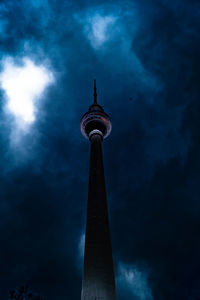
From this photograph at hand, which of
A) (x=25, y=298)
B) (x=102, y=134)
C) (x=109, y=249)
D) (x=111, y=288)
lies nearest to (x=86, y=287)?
(x=111, y=288)

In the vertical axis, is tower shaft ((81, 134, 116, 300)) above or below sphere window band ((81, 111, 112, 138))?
below

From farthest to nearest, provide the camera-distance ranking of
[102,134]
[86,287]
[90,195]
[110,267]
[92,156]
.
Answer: [102,134], [92,156], [90,195], [110,267], [86,287]

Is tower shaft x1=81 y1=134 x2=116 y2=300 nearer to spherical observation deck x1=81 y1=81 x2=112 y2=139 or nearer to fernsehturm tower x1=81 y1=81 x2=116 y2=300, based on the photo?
fernsehturm tower x1=81 y1=81 x2=116 y2=300

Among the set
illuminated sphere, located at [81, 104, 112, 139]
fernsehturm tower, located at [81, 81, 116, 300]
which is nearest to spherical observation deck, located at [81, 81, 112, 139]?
illuminated sphere, located at [81, 104, 112, 139]

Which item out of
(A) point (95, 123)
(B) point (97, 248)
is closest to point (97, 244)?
(B) point (97, 248)

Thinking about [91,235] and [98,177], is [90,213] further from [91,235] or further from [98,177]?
[98,177]

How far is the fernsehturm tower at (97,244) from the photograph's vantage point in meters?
37.3

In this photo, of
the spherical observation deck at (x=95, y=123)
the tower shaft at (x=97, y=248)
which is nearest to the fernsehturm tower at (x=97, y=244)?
the tower shaft at (x=97, y=248)

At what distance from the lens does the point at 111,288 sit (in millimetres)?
38125

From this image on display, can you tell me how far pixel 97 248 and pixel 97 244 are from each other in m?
0.72

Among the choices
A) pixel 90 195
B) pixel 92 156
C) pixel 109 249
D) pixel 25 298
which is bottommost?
pixel 25 298

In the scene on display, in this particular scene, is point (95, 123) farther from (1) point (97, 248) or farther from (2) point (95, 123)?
(1) point (97, 248)

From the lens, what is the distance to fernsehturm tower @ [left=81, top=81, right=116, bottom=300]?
122 ft

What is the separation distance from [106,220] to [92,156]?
1547 centimetres
